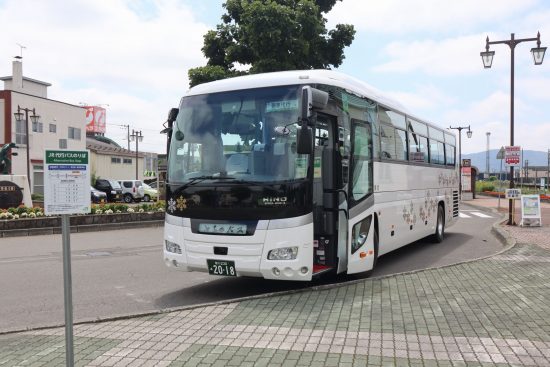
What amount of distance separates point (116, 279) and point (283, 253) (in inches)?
151

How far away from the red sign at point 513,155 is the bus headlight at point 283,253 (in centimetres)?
1417

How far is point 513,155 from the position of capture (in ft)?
60.0

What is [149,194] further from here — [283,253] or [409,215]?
[283,253]

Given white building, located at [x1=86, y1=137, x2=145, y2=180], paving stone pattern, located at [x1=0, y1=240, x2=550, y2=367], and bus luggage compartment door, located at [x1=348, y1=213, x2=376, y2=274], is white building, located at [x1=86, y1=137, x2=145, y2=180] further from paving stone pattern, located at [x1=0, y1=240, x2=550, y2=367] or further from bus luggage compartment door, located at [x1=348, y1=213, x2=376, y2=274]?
paving stone pattern, located at [x1=0, y1=240, x2=550, y2=367]

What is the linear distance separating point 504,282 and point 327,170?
3248mm

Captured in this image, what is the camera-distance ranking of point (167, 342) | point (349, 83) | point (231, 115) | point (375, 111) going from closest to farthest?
point (167, 342) < point (231, 115) < point (349, 83) < point (375, 111)

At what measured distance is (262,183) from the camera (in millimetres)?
6945

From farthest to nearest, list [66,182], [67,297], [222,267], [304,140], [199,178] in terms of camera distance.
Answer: [199,178] → [222,267] → [304,140] → [66,182] → [67,297]

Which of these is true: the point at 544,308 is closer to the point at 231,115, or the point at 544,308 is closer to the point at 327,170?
the point at 327,170

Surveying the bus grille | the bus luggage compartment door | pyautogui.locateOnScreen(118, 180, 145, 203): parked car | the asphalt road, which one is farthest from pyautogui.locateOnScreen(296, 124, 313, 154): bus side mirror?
pyautogui.locateOnScreen(118, 180, 145, 203): parked car

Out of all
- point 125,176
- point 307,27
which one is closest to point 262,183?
point 307,27

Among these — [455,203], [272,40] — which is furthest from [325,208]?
[272,40]

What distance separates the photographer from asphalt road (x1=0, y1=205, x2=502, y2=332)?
7094 mm

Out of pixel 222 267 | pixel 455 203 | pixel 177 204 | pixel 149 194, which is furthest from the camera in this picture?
pixel 149 194
